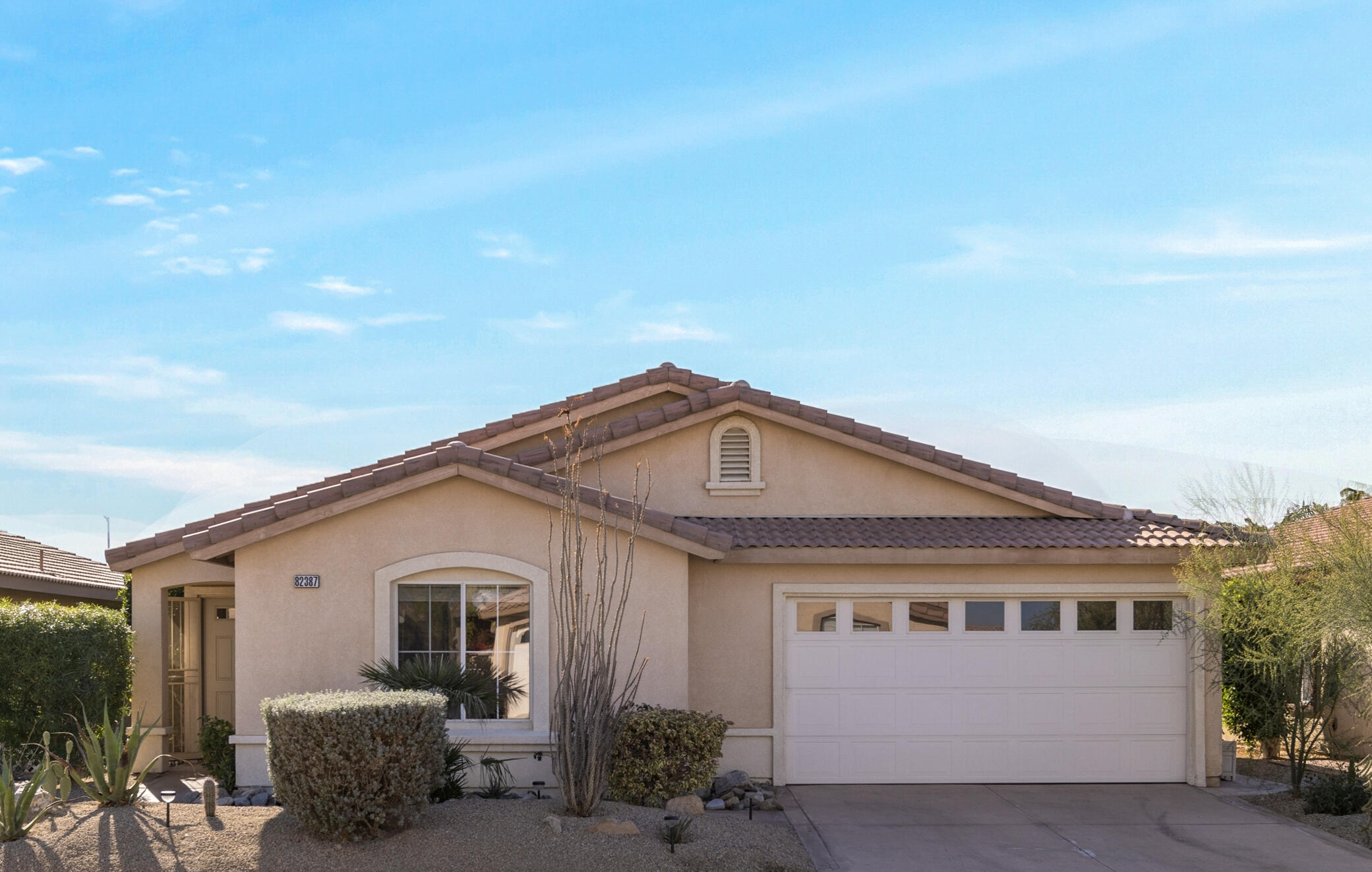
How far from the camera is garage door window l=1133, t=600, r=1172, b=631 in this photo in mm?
13539

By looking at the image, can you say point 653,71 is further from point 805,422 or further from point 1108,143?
point 1108,143

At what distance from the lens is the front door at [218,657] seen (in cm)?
1534

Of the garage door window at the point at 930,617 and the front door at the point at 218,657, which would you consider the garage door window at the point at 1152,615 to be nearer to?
the garage door window at the point at 930,617

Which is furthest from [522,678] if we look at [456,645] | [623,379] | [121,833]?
[623,379]

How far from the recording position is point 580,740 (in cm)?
1024

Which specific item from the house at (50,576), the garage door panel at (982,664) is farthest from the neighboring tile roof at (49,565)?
the garage door panel at (982,664)

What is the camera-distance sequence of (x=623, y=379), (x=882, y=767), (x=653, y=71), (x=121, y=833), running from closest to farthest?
(x=121, y=833) < (x=882, y=767) < (x=653, y=71) < (x=623, y=379)

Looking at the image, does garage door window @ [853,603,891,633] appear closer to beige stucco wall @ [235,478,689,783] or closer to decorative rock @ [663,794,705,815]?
decorative rock @ [663,794,705,815]

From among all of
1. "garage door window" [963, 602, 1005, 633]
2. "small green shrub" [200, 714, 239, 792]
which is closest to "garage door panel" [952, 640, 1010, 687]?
"garage door window" [963, 602, 1005, 633]

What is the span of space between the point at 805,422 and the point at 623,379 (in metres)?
3.17

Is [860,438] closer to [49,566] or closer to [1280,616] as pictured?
[1280,616]

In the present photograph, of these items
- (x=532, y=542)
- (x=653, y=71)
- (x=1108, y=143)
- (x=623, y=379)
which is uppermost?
(x=653, y=71)

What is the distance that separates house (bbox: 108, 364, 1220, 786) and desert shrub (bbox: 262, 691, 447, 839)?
105 inches

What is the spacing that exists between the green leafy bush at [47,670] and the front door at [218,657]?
6.28 ft
